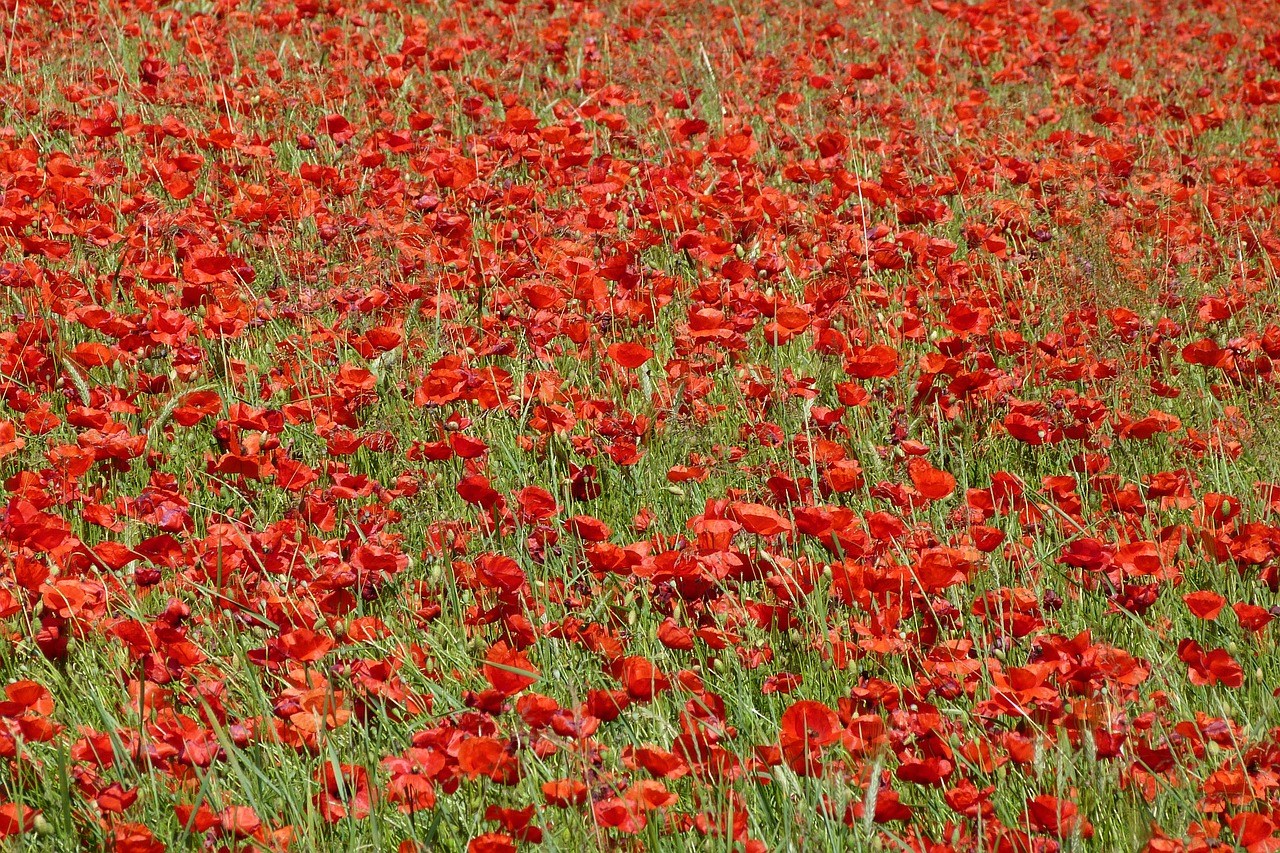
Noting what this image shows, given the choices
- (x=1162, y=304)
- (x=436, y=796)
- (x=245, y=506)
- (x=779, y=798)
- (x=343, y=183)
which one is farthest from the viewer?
(x=343, y=183)

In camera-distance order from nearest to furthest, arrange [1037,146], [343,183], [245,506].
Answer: [245,506], [343,183], [1037,146]

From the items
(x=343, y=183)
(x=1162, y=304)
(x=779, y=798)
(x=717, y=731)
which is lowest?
(x=779, y=798)

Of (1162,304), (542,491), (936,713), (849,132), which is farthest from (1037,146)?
(936,713)

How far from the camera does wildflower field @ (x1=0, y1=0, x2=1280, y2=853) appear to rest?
1719 mm

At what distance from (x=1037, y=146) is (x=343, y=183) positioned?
2429 mm

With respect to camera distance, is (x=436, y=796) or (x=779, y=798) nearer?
(x=436, y=796)

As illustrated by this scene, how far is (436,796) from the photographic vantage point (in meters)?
1.67

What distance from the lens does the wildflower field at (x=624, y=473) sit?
1.72 metres

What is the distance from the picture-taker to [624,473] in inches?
107

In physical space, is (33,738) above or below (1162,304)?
below

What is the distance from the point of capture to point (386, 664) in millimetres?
1880

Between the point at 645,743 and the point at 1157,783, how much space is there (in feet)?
2.13

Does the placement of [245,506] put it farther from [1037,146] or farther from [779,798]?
[1037,146]

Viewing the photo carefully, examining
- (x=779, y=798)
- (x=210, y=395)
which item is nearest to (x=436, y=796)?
(x=779, y=798)
